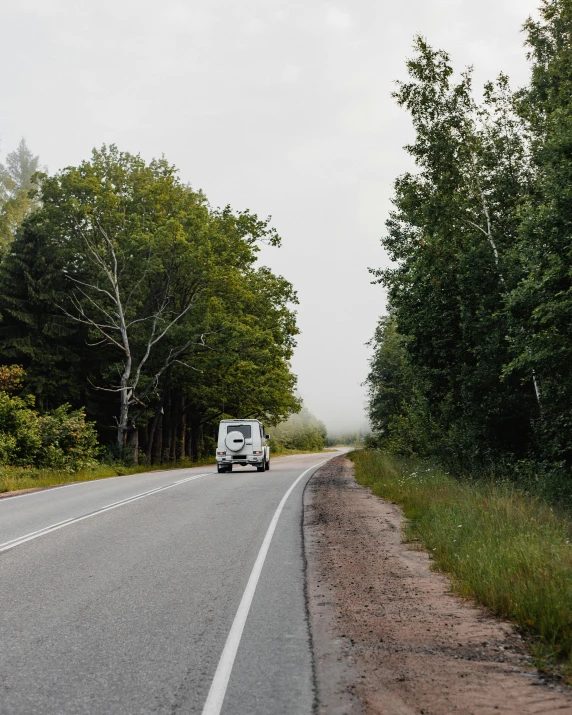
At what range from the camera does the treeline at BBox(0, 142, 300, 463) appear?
1371 inches

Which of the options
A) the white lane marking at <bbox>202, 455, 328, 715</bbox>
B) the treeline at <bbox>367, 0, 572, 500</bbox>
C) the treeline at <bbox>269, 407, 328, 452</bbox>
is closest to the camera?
the white lane marking at <bbox>202, 455, 328, 715</bbox>

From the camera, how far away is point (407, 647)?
17.2ft

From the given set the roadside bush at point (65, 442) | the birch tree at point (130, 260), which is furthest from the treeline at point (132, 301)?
the roadside bush at point (65, 442)

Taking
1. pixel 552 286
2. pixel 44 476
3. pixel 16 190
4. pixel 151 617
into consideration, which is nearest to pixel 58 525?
pixel 151 617

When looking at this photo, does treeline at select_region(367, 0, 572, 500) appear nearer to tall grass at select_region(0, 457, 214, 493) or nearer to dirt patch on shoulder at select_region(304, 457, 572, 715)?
dirt patch on shoulder at select_region(304, 457, 572, 715)

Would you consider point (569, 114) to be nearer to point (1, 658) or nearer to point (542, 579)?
point (542, 579)

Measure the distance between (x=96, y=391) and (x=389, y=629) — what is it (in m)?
36.8

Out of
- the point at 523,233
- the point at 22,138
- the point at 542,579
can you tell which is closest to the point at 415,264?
the point at 523,233

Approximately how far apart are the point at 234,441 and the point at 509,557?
72.6 ft

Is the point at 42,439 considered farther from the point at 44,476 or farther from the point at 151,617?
the point at 151,617

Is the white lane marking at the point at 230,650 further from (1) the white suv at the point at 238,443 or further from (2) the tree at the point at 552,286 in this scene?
(1) the white suv at the point at 238,443

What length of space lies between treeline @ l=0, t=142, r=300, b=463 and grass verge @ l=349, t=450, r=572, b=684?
2505 cm

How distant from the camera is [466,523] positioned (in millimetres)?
9422

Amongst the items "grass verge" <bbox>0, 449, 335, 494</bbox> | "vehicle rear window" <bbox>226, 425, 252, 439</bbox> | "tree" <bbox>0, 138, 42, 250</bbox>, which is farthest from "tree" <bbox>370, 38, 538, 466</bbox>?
"tree" <bbox>0, 138, 42, 250</bbox>
